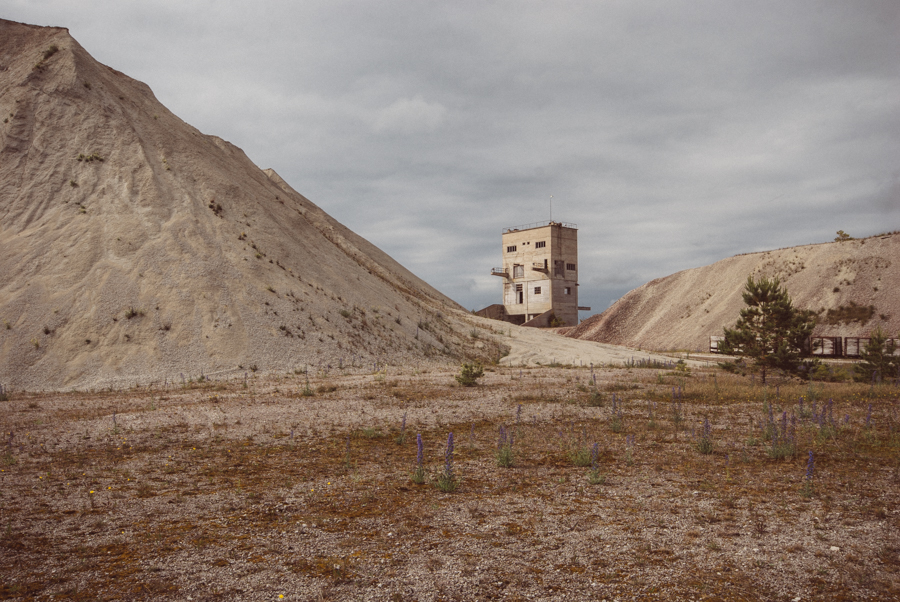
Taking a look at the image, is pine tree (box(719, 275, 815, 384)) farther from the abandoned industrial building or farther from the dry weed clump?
the abandoned industrial building

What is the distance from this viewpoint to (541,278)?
73.7 metres

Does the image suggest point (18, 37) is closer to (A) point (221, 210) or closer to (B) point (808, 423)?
(A) point (221, 210)

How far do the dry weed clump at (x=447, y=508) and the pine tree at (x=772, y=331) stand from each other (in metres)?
6.86

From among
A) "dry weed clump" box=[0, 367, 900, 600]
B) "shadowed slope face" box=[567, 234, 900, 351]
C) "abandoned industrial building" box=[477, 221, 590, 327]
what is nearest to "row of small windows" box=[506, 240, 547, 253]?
"abandoned industrial building" box=[477, 221, 590, 327]

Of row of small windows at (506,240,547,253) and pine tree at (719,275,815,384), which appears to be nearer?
pine tree at (719,275,815,384)

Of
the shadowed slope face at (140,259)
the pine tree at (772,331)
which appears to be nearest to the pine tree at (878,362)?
the pine tree at (772,331)

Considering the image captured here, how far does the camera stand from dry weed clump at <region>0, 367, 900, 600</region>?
15.9 ft

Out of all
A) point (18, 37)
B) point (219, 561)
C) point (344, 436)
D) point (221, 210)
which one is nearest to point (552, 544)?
point (219, 561)

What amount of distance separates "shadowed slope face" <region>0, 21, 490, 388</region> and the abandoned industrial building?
112 feet

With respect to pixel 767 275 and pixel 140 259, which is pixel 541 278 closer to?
pixel 767 275

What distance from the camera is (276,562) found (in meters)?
5.26

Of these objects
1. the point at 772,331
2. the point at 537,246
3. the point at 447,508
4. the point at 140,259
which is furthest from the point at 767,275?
the point at 447,508

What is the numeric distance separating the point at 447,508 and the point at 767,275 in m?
52.4

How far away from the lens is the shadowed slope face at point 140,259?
23656 mm
